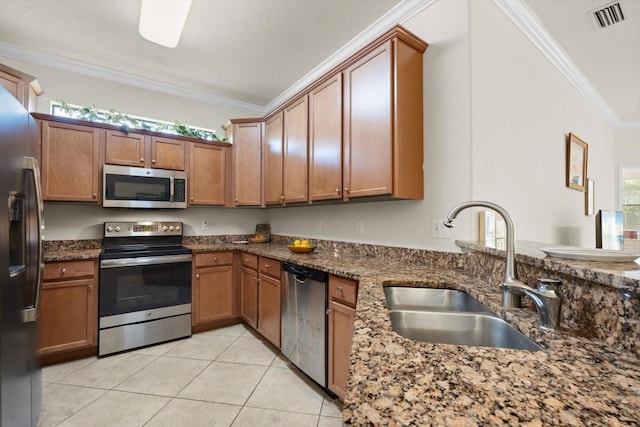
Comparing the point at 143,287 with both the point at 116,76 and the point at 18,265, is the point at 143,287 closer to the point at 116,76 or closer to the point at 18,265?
the point at 18,265

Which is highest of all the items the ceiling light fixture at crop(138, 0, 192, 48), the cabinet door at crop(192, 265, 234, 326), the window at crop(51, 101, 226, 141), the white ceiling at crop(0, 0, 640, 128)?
the white ceiling at crop(0, 0, 640, 128)

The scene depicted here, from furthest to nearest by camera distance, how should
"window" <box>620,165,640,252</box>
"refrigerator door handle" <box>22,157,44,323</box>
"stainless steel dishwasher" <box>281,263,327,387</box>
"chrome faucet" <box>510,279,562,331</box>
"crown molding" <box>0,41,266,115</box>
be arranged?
"window" <box>620,165,640,252</box> → "crown molding" <box>0,41,266,115</box> → "stainless steel dishwasher" <box>281,263,327,387</box> → "refrigerator door handle" <box>22,157,44,323</box> → "chrome faucet" <box>510,279,562,331</box>

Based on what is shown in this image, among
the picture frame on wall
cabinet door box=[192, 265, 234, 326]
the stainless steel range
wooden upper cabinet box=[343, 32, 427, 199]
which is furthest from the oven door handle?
the picture frame on wall

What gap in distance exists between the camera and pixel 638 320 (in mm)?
652

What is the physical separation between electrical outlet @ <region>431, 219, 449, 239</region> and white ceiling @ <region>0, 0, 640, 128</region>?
161 centimetres

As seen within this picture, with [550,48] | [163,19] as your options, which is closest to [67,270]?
[163,19]

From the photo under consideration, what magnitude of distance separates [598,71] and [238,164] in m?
4.32

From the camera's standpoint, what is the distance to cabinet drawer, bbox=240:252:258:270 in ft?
9.44

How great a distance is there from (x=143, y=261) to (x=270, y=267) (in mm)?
1217

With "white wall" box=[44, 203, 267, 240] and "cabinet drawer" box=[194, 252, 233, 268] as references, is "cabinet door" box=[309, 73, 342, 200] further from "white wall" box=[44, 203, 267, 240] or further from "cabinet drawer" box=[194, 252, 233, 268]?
"white wall" box=[44, 203, 267, 240]

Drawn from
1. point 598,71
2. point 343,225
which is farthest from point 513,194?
point 598,71

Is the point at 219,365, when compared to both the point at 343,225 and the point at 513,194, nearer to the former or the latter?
the point at 343,225

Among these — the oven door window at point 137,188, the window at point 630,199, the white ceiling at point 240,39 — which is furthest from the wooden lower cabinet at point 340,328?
the window at point 630,199

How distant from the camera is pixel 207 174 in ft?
11.1
